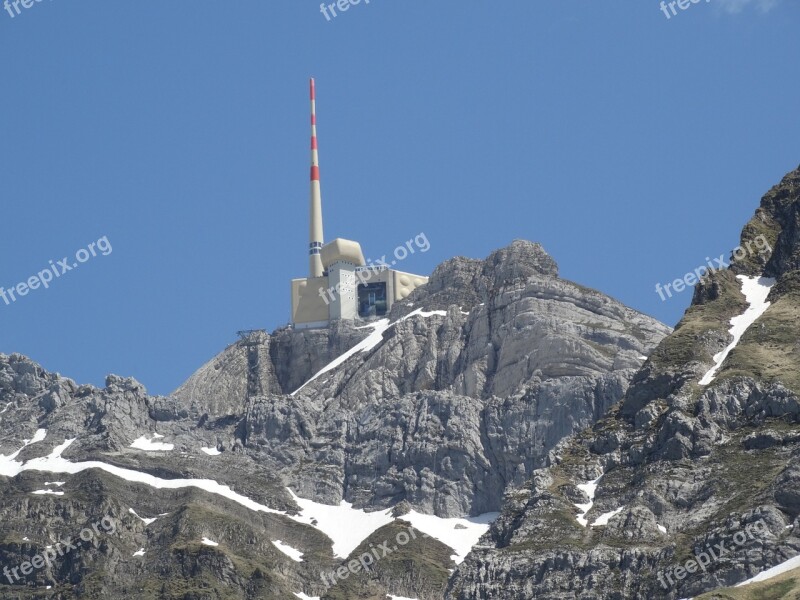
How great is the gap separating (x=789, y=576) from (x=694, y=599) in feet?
27.3

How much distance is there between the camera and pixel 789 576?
19800 centimetres

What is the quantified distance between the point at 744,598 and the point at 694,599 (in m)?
5.25

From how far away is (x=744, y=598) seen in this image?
195 meters

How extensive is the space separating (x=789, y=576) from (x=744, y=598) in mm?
5293

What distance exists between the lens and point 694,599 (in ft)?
652
